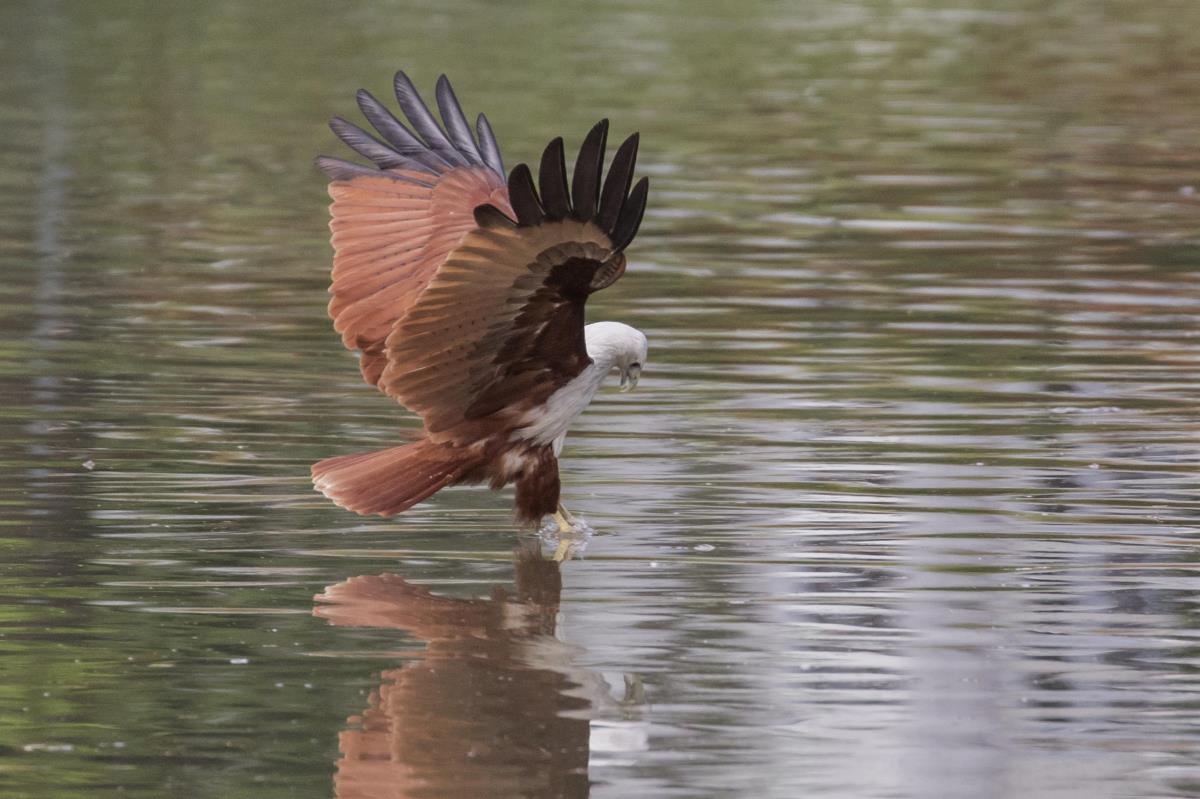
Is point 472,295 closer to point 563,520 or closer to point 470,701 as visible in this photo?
point 563,520

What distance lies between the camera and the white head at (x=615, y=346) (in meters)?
6.52

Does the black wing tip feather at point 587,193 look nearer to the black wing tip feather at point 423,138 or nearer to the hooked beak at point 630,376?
the hooked beak at point 630,376

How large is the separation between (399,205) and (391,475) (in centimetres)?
91

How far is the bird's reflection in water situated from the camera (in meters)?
4.52

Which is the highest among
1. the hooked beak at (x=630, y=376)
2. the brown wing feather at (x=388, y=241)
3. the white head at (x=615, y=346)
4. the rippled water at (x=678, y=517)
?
the brown wing feather at (x=388, y=241)

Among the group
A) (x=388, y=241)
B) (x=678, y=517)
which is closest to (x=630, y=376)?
(x=678, y=517)

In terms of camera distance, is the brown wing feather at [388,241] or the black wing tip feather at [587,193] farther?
the brown wing feather at [388,241]

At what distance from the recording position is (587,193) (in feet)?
18.2

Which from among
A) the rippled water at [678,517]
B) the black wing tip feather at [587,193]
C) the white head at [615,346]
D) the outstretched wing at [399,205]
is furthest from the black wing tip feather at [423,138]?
the black wing tip feather at [587,193]

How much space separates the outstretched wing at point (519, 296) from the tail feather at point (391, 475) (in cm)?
7

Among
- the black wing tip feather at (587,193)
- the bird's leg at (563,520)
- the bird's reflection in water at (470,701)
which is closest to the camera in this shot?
the bird's reflection in water at (470,701)

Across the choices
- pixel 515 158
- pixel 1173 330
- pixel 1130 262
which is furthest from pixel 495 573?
pixel 515 158

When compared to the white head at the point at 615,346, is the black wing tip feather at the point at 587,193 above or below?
above

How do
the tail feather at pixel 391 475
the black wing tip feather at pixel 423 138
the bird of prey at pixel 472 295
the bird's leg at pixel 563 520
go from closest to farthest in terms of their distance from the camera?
the bird of prey at pixel 472 295 → the tail feather at pixel 391 475 → the bird's leg at pixel 563 520 → the black wing tip feather at pixel 423 138
